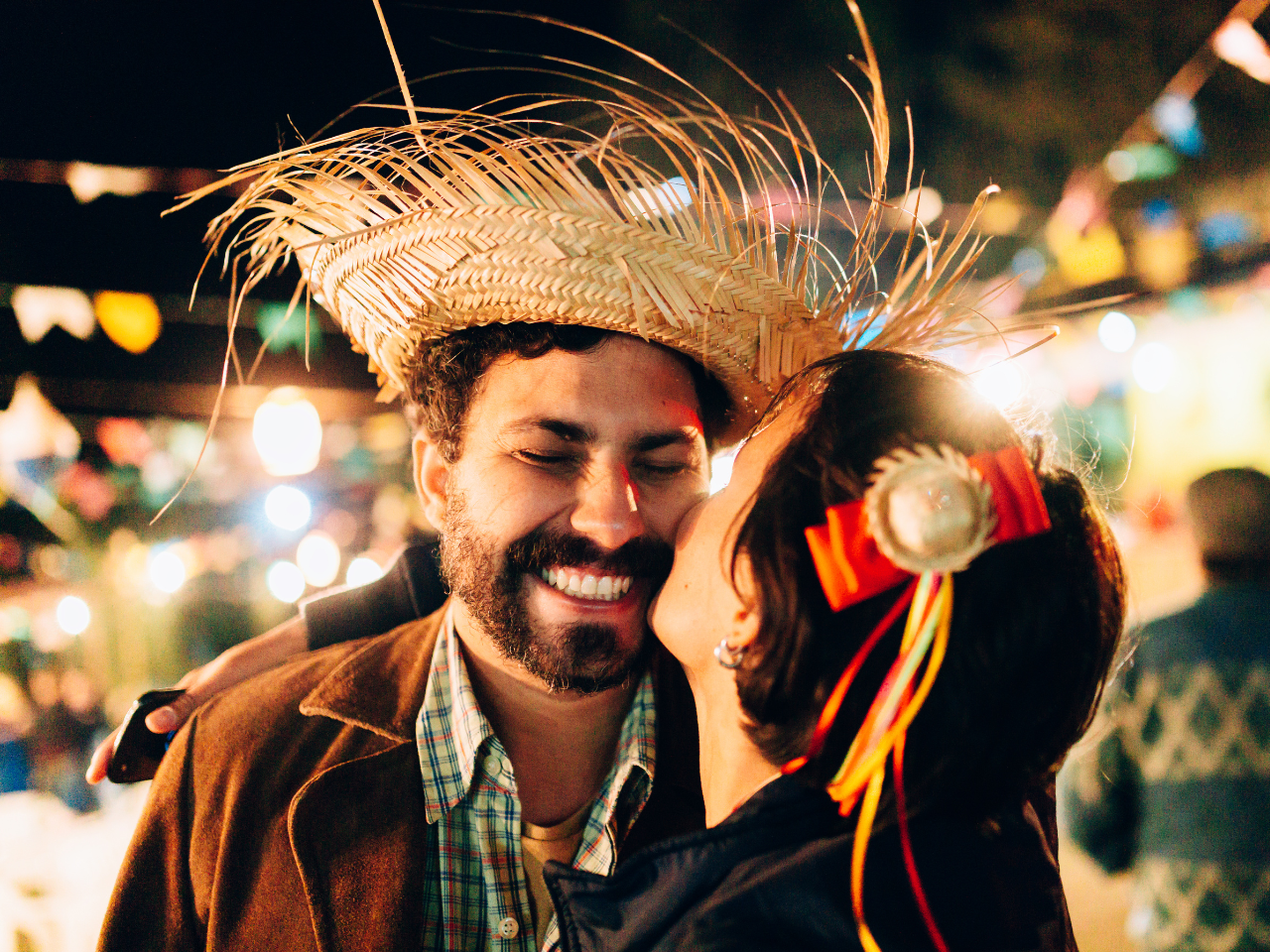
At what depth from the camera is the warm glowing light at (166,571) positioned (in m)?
7.34

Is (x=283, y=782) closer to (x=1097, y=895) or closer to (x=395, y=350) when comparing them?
(x=395, y=350)

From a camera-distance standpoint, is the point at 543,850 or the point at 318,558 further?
the point at 318,558

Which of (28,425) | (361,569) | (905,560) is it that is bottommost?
(905,560)

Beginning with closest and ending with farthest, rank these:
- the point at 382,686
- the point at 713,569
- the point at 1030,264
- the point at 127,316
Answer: the point at 713,569 → the point at 382,686 → the point at 127,316 → the point at 1030,264

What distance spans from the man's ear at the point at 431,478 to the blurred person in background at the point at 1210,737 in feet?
7.97

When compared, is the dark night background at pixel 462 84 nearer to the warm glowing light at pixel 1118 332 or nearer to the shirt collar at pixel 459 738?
the warm glowing light at pixel 1118 332

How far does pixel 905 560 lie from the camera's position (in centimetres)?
113

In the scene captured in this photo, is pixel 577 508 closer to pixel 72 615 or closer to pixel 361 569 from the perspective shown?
pixel 361 569

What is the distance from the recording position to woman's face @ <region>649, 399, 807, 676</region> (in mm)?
1462

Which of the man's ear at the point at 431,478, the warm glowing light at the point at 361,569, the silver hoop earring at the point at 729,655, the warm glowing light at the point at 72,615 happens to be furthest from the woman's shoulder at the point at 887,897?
the warm glowing light at the point at 72,615

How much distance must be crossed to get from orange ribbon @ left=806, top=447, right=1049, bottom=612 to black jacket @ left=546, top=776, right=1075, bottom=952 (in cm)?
33

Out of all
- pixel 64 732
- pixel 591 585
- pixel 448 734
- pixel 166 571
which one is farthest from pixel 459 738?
pixel 64 732

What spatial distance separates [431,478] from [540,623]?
0.55 metres


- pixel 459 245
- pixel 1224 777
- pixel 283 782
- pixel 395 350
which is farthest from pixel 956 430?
pixel 1224 777
